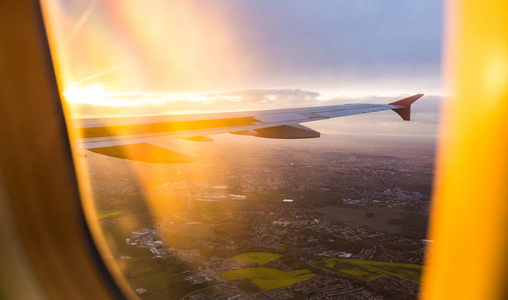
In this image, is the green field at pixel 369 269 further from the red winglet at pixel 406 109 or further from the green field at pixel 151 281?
the red winglet at pixel 406 109

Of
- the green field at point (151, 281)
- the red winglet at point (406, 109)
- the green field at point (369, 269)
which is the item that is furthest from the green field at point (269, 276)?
the red winglet at point (406, 109)

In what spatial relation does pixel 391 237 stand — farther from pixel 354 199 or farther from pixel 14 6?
pixel 14 6

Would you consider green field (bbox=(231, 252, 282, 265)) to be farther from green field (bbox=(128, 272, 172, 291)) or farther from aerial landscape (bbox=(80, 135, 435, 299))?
green field (bbox=(128, 272, 172, 291))

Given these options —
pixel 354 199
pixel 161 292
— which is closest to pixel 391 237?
pixel 354 199

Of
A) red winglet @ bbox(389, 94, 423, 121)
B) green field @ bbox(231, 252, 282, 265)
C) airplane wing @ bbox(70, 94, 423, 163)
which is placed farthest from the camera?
green field @ bbox(231, 252, 282, 265)

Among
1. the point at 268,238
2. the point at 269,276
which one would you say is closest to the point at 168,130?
the point at 269,276

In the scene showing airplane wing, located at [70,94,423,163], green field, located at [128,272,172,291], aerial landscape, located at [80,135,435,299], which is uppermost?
airplane wing, located at [70,94,423,163]

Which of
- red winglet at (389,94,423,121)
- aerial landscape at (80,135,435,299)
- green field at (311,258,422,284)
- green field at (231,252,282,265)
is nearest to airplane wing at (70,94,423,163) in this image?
aerial landscape at (80,135,435,299)
